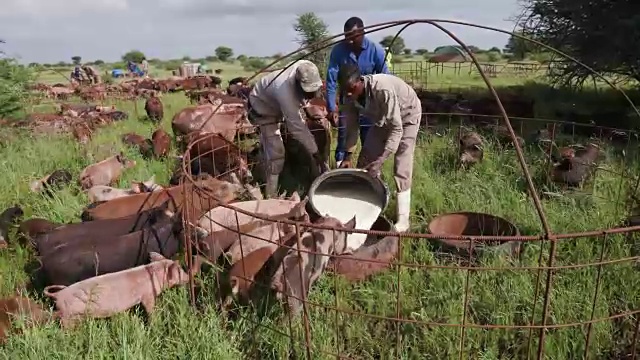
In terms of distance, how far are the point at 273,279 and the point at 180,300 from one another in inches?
28.4

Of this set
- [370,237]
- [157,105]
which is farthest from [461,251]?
[157,105]

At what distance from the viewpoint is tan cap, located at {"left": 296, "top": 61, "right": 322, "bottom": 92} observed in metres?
4.51

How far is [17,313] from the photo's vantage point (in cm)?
318

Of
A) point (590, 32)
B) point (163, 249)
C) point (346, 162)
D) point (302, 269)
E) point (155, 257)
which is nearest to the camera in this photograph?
point (302, 269)

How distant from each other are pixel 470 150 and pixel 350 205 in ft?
6.95

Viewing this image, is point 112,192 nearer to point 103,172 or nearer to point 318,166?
point 103,172

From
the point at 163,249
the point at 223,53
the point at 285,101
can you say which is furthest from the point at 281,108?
the point at 223,53

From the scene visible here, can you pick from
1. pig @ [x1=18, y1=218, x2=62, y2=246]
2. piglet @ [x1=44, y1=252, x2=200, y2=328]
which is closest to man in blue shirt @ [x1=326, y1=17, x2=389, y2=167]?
piglet @ [x1=44, y1=252, x2=200, y2=328]

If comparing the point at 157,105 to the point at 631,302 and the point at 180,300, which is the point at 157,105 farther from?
the point at 631,302

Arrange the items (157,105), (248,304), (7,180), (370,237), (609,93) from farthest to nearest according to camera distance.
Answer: (609,93) < (157,105) < (7,180) < (370,237) < (248,304)

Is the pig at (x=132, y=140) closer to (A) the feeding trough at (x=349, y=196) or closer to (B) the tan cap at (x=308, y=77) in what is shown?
(B) the tan cap at (x=308, y=77)

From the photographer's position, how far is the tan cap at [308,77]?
451 centimetres

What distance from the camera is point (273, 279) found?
3.10 m

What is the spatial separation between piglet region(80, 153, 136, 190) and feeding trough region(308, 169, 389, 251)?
8.62 feet
